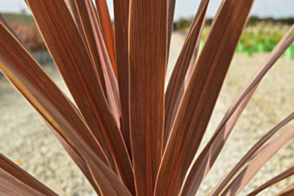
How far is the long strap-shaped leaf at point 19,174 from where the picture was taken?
38cm

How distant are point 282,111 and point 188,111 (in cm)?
268

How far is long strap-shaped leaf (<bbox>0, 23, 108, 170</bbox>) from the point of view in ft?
1.03

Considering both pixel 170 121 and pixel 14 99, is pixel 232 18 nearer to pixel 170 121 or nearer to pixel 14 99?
pixel 170 121

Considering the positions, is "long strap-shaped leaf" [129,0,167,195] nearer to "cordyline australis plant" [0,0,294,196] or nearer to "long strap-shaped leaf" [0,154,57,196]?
"cordyline australis plant" [0,0,294,196]

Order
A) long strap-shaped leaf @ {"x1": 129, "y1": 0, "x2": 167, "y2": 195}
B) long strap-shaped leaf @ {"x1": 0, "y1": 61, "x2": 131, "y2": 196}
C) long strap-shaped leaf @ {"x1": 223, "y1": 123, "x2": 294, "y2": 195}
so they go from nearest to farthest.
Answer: long strap-shaped leaf @ {"x1": 0, "y1": 61, "x2": 131, "y2": 196} < long strap-shaped leaf @ {"x1": 129, "y1": 0, "x2": 167, "y2": 195} < long strap-shaped leaf @ {"x1": 223, "y1": 123, "x2": 294, "y2": 195}

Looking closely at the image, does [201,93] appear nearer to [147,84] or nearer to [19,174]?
[147,84]

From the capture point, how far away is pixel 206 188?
1.57m

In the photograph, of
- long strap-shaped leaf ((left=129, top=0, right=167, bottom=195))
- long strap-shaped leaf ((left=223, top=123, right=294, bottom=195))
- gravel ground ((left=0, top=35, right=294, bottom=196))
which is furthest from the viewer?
gravel ground ((left=0, top=35, right=294, bottom=196))

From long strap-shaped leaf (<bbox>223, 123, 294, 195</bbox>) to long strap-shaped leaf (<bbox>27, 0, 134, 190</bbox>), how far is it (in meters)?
0.20

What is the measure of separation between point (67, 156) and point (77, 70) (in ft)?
6.02

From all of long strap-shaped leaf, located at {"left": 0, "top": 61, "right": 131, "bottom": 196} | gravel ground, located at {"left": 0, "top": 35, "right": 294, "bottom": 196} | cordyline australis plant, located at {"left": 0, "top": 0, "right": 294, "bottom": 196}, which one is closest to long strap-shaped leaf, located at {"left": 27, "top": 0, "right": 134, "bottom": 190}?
cordyline australis plant, located at {"left": 0, "top": 0, "right": 294, "bottom": 196}

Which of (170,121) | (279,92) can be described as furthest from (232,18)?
(279,92)

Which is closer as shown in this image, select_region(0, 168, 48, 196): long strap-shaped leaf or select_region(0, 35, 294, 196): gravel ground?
select_region(0, 168, 48, 196): long strap-shaped leaf

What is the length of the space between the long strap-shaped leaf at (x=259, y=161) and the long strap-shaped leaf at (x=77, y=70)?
20cm
